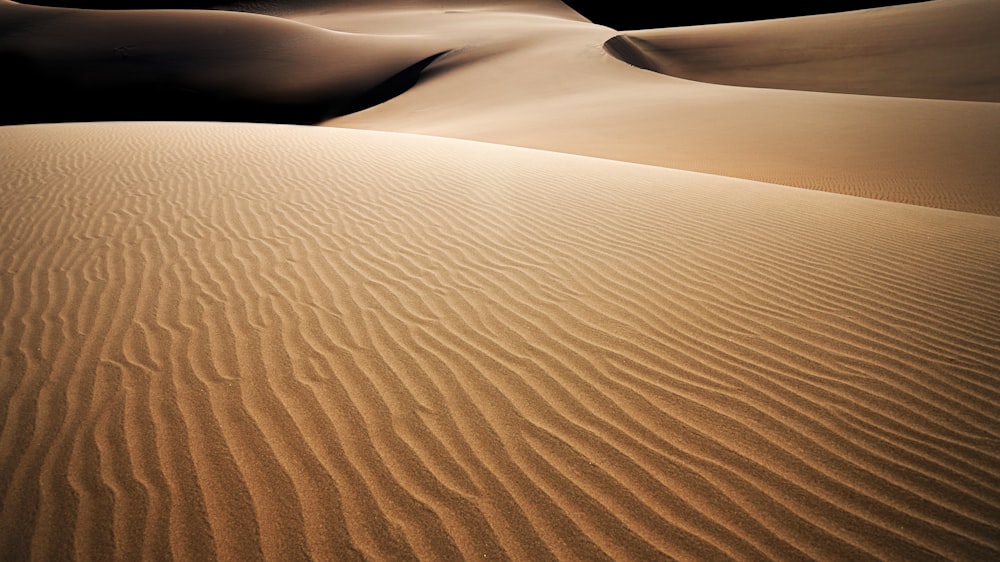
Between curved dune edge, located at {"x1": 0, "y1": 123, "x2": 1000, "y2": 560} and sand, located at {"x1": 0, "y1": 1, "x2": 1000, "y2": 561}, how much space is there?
0.05 ft

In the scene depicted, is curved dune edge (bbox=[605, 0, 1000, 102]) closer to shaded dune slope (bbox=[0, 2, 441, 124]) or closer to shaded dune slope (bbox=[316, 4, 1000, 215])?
shaded dune slope (bbox=[316, 4, 1000, 215])

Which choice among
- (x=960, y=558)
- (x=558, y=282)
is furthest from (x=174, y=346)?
(x=960, y=558)

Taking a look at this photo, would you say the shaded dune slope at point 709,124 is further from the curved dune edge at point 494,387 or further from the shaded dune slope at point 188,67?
the curved dune edge at point 494,387

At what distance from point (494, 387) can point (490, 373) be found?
0.14 m

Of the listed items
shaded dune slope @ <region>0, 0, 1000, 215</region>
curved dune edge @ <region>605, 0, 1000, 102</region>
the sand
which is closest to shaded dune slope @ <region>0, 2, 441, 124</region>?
shaded dune slope @ <region>0, 0, 1000, 215</region>

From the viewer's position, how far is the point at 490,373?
3.12 meters

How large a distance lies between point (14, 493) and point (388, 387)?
1.65m

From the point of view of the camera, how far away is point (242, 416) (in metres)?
2.73

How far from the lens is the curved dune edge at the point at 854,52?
22422 mm

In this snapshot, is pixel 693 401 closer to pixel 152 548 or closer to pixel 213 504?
pixel 213 504

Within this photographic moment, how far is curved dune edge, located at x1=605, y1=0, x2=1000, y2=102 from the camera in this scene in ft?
73.6

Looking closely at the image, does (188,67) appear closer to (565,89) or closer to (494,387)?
(565,89)

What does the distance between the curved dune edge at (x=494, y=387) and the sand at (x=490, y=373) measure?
0.05 feet

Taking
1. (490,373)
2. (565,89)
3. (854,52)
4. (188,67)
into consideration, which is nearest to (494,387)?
(490,373)
